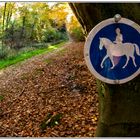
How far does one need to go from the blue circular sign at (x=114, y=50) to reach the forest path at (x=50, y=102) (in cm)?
226

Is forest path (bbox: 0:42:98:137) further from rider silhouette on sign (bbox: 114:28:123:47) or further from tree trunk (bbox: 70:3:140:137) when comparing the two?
rider silhouette on sign (bbox: 114:28:123:47)

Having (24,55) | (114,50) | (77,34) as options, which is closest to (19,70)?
(24,55)

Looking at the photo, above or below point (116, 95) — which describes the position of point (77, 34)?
above

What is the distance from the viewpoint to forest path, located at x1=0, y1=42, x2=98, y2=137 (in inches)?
207

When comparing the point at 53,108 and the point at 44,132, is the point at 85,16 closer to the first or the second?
the point at 44,132

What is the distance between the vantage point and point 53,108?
21.1 ft

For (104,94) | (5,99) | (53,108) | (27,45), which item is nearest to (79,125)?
(53,108)

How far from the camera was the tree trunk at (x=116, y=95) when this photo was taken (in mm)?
2428

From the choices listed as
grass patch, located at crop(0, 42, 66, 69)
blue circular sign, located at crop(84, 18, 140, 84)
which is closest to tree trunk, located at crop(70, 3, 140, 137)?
blue circular sign, located at crop(84, 18, 140, 84)

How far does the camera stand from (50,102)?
6895 mm

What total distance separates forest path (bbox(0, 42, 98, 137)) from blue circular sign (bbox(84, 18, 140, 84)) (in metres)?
2.26

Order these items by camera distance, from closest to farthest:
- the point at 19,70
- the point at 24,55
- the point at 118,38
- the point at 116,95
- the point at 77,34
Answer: the point at 118,38 < the point at 116,95 < the point at 19,70 < the point at 24,55 < the point at 77,34

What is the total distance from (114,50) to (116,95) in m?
0.38

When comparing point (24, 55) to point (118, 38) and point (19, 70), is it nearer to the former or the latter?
point (19, 70)
